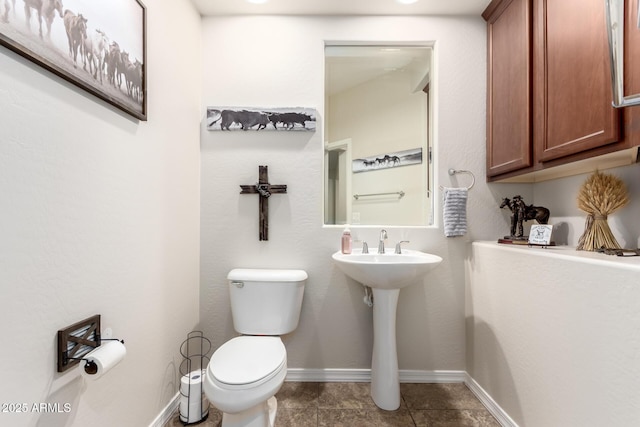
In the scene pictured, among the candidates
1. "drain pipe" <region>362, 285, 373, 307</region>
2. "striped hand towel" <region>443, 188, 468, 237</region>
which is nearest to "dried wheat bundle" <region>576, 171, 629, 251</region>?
"striped hand towel" <region>443, 188, 468, 237</region>

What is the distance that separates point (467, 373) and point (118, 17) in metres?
2.59

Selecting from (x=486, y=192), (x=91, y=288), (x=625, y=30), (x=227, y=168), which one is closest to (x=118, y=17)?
(x=227, y=168)

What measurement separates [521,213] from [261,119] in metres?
1.65

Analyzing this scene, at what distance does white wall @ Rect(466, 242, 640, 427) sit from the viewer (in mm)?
837

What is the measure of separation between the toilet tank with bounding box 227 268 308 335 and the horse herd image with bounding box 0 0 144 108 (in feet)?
3.45

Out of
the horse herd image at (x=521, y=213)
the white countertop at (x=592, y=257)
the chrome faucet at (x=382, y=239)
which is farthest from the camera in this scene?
the chrome faucet at (x=382, y=239)

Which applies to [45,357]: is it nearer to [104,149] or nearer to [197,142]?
[104,149]

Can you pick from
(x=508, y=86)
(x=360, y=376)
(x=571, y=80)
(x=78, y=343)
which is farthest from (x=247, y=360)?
(x=508, y=86)

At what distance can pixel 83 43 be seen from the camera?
927 mm

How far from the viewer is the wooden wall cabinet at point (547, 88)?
102cm

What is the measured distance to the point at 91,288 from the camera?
972 mm

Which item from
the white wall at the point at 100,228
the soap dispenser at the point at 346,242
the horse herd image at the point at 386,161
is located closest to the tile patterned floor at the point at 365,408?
the white wall at the point at 100,228

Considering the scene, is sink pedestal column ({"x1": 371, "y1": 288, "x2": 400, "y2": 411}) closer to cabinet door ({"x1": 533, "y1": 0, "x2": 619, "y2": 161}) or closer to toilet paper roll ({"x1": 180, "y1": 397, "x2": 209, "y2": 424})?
toilet paper roll ({"x1": 180, "y1": 397, "x2": 209, "y2": 424})

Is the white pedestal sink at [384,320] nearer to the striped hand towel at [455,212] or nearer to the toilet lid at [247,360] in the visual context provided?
the striped hand towel at [455,212]
